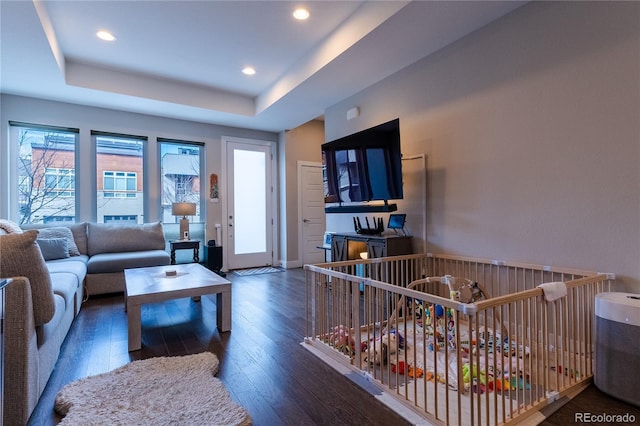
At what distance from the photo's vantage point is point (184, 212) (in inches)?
187

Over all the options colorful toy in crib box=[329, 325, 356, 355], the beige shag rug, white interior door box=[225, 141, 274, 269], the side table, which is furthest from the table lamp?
colorful toy in crib box=[329, 325, 356, 355]

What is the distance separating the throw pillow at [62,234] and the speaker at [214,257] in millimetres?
1642

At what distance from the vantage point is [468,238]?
2.85 meters

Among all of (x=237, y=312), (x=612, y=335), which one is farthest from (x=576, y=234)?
(x=237, y=312)

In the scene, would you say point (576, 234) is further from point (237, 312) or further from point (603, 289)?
point (237, 312)

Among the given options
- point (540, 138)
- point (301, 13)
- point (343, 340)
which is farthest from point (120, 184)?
point (540, 138)

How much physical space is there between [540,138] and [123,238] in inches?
190

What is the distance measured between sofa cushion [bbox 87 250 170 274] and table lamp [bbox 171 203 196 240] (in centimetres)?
71


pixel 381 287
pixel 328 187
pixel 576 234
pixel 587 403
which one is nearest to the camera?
pixel 587 403

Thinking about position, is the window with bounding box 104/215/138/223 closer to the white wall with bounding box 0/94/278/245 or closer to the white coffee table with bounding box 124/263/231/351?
the white wall with bounding box 0/94/278/245

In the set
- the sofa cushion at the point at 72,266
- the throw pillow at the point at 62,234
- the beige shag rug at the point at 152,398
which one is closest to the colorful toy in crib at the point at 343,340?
the beige shag rug at the point at 152,398

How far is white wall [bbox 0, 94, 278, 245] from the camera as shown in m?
4.07

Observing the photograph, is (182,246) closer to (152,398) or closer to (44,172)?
(44,172)

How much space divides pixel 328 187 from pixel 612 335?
288 cm
